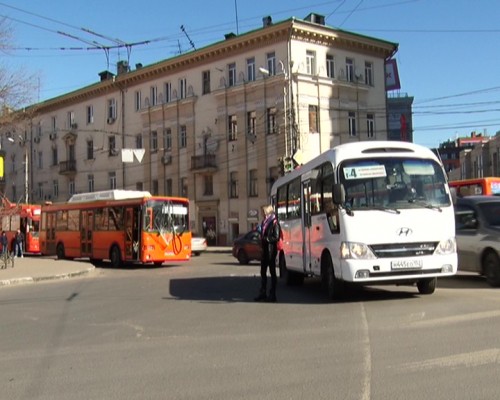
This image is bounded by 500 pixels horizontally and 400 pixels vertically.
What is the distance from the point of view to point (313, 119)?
43906 millimetres

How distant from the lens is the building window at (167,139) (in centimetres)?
5203

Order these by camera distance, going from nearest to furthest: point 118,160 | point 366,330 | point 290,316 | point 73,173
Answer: point 366,330, point 290,316, point 118,160, point 73,173

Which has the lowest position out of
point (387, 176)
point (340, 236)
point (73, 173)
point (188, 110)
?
point (340, 236)

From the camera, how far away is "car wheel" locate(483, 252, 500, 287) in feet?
42.2

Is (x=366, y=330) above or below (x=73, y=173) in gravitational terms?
below

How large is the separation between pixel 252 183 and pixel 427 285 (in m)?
34.0

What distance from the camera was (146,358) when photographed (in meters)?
7.09

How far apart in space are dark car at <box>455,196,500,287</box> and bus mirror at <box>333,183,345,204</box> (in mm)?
4627

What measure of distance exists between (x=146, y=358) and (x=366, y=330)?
10.2ft

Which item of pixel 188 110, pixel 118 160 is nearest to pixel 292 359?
pixel 188 110

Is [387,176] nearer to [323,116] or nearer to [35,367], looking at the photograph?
[35,367]

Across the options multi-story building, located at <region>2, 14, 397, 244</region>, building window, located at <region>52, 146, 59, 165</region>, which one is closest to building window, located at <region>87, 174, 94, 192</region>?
multi-story building, located at <region>2, 14, 397, 244</region>

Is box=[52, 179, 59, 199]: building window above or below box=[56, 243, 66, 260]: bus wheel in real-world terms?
above

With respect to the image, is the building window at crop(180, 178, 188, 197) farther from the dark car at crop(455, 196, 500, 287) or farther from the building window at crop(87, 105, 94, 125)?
the dark car at crop(455, 196, 500, 287)
